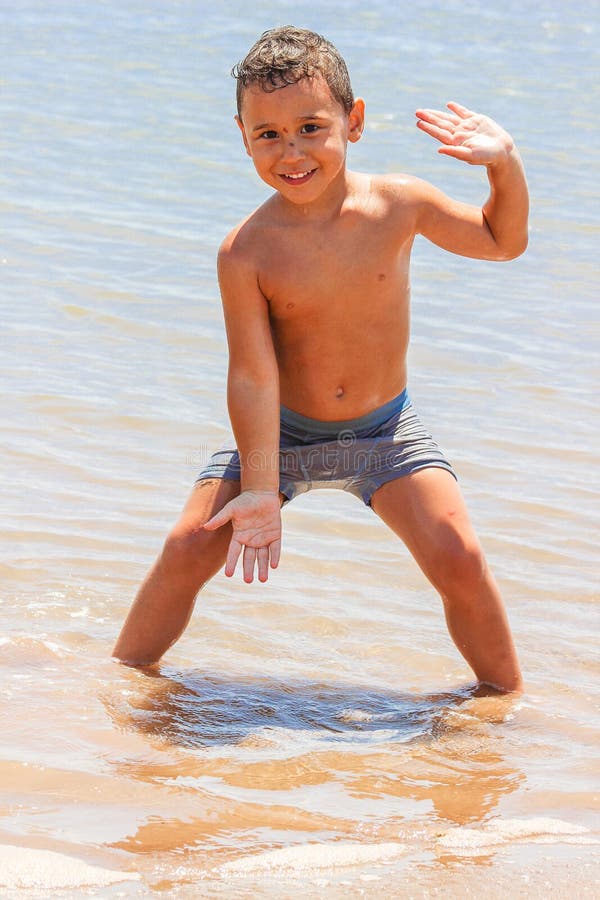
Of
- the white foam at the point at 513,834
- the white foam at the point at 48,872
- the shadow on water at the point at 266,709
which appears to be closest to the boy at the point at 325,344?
the shadow on water at the point at 266,709

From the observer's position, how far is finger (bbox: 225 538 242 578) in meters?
3.10

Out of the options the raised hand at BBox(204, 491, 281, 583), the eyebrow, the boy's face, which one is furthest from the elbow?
the raised hand at BBox(204, 491, 281, 583)

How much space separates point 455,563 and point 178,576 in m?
0.69

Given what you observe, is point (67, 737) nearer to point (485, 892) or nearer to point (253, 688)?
point (253, 688)

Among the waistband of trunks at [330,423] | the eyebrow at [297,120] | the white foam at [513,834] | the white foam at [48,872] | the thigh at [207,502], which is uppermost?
the eyebrow at [297,120]

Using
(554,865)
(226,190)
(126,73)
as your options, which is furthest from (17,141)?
(554,865)

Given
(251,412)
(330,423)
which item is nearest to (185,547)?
(251,412)

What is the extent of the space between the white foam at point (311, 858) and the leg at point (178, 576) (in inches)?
41.2

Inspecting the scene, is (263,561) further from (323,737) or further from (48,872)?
(48,872)

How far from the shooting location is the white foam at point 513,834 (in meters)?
2.52

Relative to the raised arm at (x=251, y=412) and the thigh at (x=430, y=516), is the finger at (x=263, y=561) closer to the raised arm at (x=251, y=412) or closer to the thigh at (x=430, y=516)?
the raised arm at (x=251, y=412)

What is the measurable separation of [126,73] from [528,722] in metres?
11.1

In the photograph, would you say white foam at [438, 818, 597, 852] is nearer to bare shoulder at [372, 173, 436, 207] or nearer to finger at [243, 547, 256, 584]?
finger at [243, 547, 256, 584]

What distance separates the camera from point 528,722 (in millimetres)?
3248
